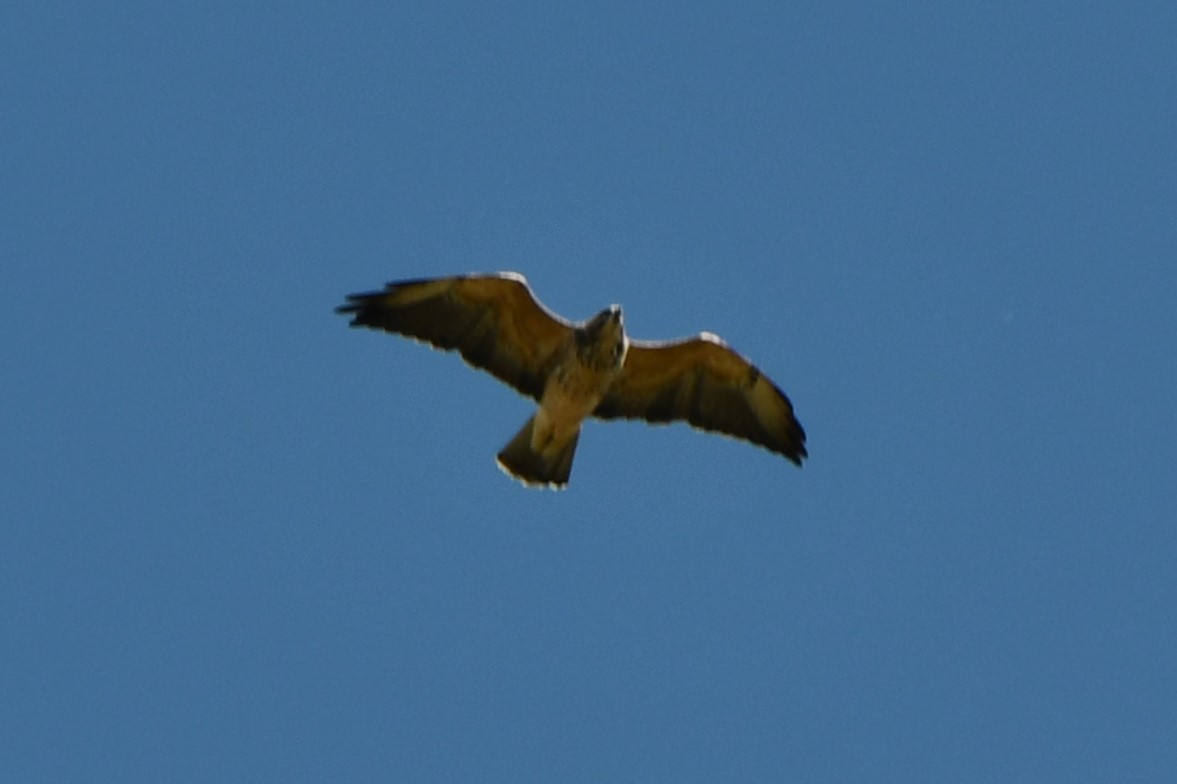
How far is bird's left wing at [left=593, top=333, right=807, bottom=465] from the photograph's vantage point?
77.4 ft

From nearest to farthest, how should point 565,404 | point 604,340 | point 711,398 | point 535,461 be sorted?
point 604,340, point 565,404, point 535,461, point 711,398

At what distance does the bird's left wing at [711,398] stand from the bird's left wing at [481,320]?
2.59 feet

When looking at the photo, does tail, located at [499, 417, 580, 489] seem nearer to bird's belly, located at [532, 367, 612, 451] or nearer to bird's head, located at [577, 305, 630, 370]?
bird's belly, located at [532, 367, 612, 451]

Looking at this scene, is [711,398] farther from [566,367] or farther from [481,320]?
[481,320]

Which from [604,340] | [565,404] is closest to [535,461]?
[565,404]

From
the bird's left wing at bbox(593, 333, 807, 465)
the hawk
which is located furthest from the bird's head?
the bird's left wing at bbox(593, 333, 807, 465)

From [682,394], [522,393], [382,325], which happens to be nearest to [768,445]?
[682,394]

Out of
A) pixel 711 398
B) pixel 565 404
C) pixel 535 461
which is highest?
pixel 711 398

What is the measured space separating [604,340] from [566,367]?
0.52m

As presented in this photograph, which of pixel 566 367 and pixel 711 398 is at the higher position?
pixel 711 398

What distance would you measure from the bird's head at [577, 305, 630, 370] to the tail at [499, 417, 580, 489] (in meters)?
1.05

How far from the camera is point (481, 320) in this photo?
2331 centimetres

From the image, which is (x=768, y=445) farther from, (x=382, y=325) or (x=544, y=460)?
(x=382, y=325)

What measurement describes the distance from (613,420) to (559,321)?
4.29ft
